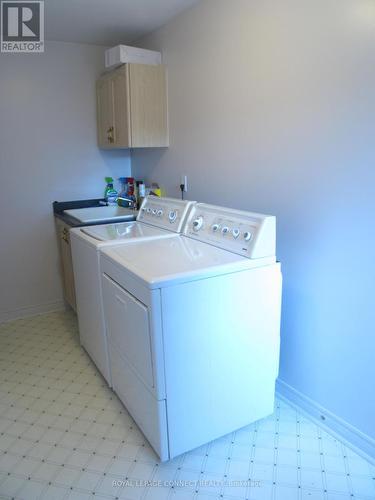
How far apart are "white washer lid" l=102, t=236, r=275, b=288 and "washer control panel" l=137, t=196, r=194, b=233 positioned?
227 millimetres

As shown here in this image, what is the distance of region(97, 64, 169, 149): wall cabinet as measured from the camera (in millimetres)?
2707

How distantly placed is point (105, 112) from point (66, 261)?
4.10ft

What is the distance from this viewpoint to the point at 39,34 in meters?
2.77

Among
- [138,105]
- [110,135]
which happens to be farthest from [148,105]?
[110,135]

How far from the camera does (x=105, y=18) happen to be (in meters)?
2.52

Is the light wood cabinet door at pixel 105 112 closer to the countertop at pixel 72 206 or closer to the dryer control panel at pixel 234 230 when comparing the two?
the countertop at pixel 72 206

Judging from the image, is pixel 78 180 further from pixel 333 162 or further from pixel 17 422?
pixel 333 162

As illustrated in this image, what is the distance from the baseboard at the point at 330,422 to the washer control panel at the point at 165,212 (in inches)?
42.5

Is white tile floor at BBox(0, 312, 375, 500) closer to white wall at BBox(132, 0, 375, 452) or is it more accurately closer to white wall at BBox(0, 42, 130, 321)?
white wall at BBox(132, 0, 375, 452)

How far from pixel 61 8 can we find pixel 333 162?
6.27ft

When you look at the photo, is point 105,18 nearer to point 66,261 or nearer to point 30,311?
point 66,261

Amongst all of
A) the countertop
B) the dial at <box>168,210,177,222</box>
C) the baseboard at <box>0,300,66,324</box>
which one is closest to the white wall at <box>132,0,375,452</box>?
the dial at <box>168,210,177,222</box>

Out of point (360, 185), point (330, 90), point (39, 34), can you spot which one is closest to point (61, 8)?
point (39, 34)

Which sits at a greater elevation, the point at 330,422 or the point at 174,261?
the point at 174,261
